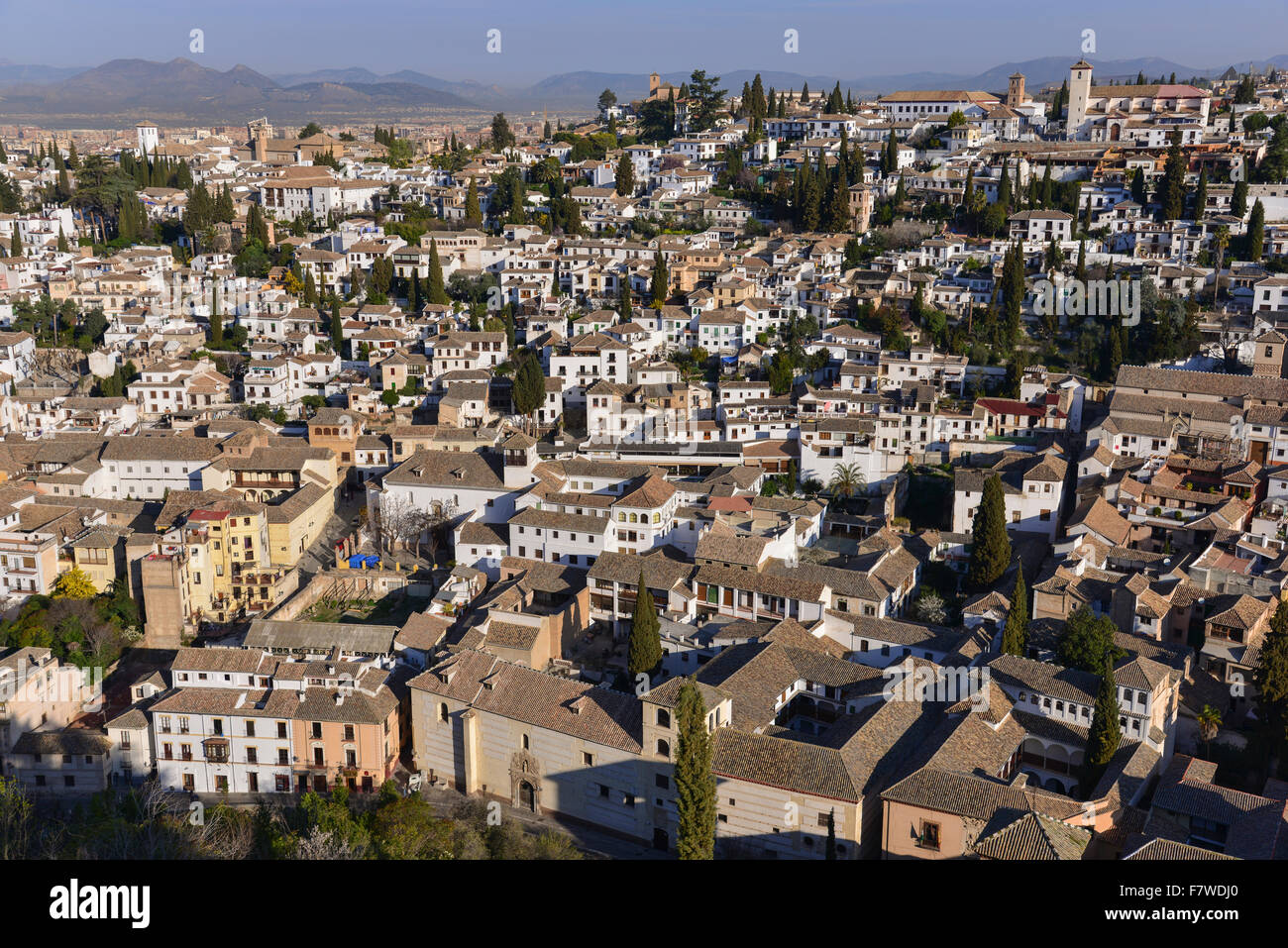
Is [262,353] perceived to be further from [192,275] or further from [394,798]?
[394,798]

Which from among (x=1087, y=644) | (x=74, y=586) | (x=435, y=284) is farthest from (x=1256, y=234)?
(x=74, y=586)

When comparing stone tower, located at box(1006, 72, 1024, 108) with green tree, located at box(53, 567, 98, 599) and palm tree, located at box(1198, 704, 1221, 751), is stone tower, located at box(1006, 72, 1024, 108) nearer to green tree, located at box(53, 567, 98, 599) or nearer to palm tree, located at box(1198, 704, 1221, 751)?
palm tree, located at box(1198, 704, 1221, 751)

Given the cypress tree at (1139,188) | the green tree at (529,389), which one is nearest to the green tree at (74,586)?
the green tree at (529,389)

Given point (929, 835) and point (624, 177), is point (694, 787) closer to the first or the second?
point (929, 835)

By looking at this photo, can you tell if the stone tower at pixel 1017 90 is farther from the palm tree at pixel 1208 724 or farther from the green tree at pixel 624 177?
the palm tree at pixel 1208 724

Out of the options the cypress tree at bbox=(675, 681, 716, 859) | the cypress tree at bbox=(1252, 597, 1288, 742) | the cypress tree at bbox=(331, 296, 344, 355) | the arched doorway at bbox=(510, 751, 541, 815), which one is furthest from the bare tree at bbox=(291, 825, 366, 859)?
the cypress tree at bbox=(331, 296, 344, 355)
